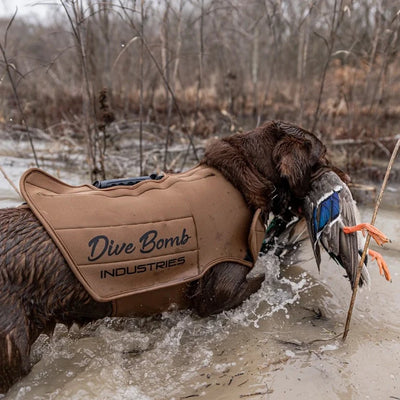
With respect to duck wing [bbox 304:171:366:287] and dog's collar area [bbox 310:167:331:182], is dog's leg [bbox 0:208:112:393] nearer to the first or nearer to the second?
duck wing [bbox 304:171:366:287]

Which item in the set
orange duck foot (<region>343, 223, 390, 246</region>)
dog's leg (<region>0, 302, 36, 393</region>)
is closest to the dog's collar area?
orange duck foot (<region>343, 223, 390, 246</region>)

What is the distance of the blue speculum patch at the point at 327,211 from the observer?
2.51 metres

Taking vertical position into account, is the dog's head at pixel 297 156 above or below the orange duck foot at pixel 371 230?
above

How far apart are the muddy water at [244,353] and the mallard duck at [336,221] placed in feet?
1.41

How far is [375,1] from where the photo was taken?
5.76m

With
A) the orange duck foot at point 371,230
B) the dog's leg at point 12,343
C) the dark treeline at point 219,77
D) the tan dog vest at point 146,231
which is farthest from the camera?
the dark treeline at point 219,77

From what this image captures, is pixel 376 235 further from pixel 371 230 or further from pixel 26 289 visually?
pixel 26 289

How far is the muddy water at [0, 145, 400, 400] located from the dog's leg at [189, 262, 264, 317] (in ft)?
0.54

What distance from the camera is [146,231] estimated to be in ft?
7.50

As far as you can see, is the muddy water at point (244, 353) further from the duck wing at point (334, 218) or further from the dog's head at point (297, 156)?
the dog's head at point (297, 156)

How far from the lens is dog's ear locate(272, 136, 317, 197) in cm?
257

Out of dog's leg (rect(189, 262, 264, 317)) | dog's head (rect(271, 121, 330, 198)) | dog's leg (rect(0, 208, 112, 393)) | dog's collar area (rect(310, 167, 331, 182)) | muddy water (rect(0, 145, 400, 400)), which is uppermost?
dog's head (rect(271, 121, 330, 198))

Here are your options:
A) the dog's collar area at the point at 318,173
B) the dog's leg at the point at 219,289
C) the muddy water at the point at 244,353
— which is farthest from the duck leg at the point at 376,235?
the dog's leg at the point at 219,289

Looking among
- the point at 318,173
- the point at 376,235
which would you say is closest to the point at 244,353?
the point at 376,235
